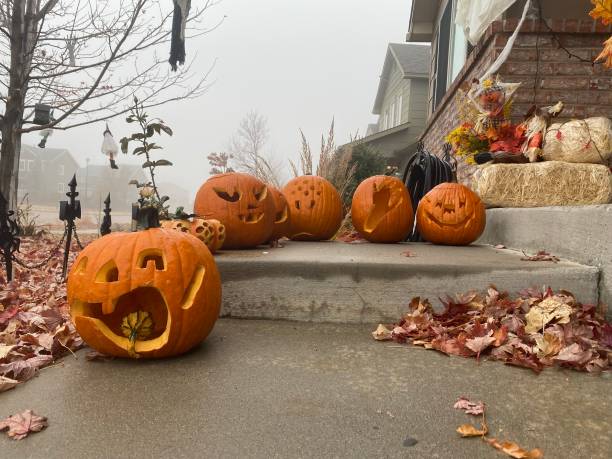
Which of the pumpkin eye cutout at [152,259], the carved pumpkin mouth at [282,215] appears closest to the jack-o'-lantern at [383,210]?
the carved pumpkin mouth at [282,215]

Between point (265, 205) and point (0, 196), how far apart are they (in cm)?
175

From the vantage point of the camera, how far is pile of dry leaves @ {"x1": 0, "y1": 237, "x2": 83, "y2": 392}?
1480 millimetres

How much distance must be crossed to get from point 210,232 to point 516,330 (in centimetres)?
164

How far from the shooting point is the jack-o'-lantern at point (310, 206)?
3.43m

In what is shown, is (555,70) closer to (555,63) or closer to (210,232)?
(555,63)

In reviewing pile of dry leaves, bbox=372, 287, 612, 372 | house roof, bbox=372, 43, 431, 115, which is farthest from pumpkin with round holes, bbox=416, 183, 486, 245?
house roof, bbox=372, 43, 431, 115

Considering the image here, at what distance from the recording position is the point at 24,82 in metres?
6.39

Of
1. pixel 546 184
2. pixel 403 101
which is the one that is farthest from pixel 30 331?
pixel 403 101

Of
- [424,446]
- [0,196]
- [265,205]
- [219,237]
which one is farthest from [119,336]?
[0,196]

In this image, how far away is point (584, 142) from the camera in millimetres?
2984

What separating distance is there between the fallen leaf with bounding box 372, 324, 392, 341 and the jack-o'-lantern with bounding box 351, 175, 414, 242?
4.55ft

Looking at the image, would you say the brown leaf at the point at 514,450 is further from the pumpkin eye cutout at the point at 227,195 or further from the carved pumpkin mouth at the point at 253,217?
the pumpkin eye cutout at the point at 227,195

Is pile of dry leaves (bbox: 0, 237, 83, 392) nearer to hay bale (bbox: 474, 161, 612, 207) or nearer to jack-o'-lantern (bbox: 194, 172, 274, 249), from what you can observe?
jack-o'-lantern (bbox: 194, 172, 274, 249)

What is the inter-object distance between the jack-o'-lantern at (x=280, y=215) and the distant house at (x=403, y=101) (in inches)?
291
